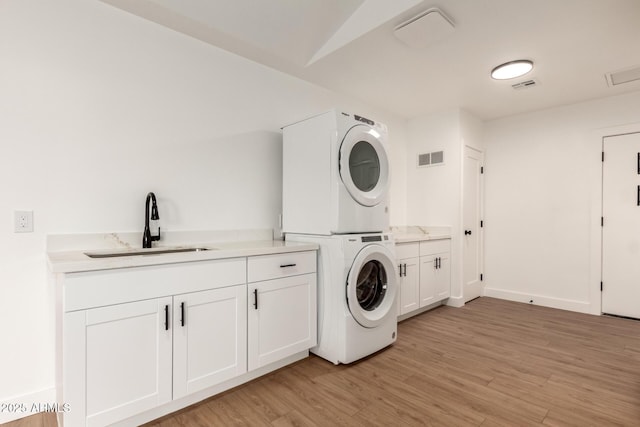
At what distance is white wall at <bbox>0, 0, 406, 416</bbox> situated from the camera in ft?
5.72

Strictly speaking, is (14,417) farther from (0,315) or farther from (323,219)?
(323,219)

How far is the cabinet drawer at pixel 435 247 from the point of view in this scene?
11.4 ft

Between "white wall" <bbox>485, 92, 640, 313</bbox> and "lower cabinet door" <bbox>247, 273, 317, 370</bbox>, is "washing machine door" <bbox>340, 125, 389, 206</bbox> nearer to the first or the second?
"lower cabinet door" <bbox>247, 273, 317, 370</bbox>

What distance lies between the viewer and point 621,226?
11.3 feet

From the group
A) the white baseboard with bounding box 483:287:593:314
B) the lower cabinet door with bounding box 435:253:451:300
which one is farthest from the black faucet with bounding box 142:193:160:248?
the white baseboard with bounding box 483:287:593:314

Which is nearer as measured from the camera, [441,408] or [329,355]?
[441,408]

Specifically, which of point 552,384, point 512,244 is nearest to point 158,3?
point 552,384

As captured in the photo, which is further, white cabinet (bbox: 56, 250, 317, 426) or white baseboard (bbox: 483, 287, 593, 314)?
white baseboard (bbox: 483, 287, 593, 314)

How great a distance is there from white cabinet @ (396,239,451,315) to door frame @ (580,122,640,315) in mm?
1558

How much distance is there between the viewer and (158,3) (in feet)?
6.48

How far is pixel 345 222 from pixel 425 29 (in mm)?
1483

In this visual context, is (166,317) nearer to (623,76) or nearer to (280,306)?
(280,306)

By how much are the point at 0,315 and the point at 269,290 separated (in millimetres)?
1450

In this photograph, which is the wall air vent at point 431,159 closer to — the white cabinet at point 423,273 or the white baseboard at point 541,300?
the white cabinet at point 423,273
